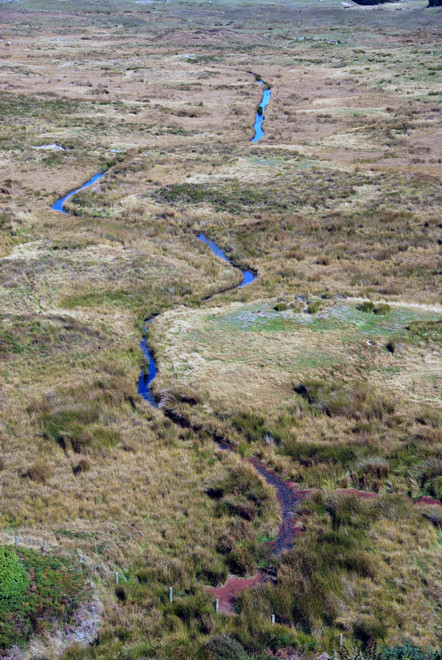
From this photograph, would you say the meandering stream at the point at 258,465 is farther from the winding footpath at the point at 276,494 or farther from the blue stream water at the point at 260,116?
the blue stream water at the point at 260,116

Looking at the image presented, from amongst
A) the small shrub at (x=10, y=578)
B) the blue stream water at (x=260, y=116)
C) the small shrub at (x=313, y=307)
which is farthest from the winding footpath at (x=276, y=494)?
the blue stream water at (x=260, y=116)

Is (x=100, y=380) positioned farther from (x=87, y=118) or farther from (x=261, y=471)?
(x=87, y=118)

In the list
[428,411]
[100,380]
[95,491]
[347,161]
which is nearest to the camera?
[95,491]

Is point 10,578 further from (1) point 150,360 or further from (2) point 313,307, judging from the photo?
(2) point 313,307

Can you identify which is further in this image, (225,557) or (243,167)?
(243,167)

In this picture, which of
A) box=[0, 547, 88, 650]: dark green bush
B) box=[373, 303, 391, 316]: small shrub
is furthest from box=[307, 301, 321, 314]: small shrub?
box=[0, 547, 88, 650]: dark green bush

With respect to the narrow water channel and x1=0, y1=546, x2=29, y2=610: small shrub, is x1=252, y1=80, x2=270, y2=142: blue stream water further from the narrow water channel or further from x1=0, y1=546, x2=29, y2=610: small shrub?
x1=0, y1=546, x2=29, y2=610: small shrub

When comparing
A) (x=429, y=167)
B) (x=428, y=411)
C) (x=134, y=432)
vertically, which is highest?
(x=429, y=167)

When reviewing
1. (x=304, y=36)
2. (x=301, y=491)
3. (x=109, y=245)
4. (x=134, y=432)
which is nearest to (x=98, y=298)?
(x=109, y=245)
